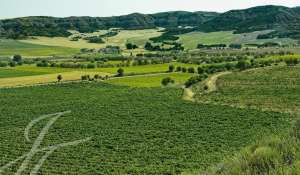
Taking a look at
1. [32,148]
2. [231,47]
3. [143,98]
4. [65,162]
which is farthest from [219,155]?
[231,47]

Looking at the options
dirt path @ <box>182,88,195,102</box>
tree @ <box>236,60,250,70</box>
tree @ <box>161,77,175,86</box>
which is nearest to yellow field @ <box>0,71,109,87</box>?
tree @ <box>161,77,175,86</box>

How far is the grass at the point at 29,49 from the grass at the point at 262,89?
3371 inches

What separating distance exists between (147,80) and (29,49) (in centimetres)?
8675

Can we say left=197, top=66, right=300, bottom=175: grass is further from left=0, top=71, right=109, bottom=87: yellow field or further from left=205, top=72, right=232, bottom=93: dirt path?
left=0, top=71, right=109, bottom=87: yellow field

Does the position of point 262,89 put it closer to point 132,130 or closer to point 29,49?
point 132,130

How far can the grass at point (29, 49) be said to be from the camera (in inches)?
6452

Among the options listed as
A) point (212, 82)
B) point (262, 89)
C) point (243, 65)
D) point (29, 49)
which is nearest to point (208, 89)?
point (212, 82)

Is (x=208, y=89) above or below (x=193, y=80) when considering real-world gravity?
below

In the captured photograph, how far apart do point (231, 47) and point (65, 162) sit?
138300 mm

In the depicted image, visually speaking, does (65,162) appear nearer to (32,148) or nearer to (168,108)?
(32,148)

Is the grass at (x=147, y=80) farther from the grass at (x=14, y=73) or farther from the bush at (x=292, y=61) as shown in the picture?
the grass at (x=14, y=73)

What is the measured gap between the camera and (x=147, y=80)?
95250 mm

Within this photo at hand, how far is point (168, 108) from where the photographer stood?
2623 inches

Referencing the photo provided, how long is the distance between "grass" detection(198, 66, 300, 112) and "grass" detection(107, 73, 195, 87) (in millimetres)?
8657
